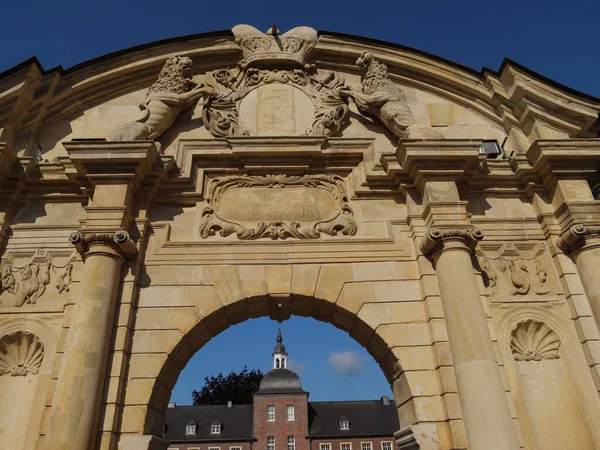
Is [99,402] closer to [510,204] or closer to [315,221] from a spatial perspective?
[315,221]

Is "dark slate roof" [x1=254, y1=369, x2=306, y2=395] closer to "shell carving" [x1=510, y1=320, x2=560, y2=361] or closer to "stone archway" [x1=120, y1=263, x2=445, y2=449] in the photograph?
"stone archway" [x1=120, y1=263, x2=445, y2=449]

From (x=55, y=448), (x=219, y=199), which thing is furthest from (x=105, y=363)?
(x=219, y=199)

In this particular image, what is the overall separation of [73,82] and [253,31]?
333cm

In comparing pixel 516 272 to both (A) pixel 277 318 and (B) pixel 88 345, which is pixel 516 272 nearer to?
(A) pixel 277 318

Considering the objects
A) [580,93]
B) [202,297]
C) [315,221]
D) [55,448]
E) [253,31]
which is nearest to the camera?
[55,448]

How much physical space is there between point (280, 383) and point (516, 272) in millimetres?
34827

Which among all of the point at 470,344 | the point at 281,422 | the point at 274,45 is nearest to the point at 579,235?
the point at 470,344

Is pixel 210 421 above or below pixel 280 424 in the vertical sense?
above

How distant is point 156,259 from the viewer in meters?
6.93

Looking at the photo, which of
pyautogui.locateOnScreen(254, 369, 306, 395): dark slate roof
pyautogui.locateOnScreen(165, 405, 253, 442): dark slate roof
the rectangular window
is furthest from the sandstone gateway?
pyautogui.locateOnScreen(254, 369, 306, 395): dark slate roof

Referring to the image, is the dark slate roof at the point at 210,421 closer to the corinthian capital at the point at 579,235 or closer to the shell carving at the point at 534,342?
the shell carving at the point at 534,342

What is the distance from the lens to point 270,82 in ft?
28.3

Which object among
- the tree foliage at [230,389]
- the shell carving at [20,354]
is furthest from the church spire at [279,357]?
the shell carving at [20,354]

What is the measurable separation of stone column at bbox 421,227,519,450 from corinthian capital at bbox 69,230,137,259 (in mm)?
4081
